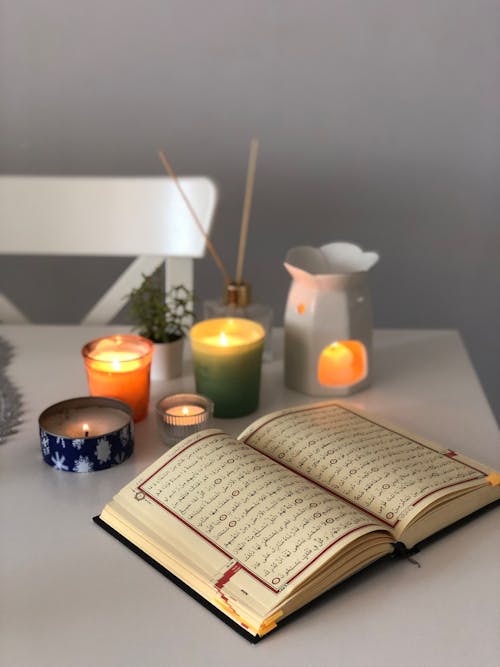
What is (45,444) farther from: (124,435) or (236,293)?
(236,293)

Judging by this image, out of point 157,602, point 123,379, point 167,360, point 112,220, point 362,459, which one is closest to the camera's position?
point 157,602

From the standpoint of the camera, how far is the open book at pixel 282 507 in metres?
0.68

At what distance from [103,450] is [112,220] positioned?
0.59 meters

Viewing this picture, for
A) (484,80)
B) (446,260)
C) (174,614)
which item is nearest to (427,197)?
(446,260)

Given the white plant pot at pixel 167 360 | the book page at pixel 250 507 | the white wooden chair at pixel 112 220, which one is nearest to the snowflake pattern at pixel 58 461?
the book page at pixel 250 507

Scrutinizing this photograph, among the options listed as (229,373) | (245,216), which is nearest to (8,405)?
(229,373)

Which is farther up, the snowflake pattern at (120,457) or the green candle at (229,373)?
the green candle at (229,373)

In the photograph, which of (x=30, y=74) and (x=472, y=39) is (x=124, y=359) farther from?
(x=472, y=39)

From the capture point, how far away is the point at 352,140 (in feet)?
5.77

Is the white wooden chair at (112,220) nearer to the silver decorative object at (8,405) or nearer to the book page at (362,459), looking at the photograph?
the silver decorative object at (8,405)

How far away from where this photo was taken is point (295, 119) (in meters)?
1.75

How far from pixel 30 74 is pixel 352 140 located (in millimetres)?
682

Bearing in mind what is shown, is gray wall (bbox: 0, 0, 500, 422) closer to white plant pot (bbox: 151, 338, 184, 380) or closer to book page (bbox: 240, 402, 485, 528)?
white plant pot (bbox: 151, 338, 184, 380)

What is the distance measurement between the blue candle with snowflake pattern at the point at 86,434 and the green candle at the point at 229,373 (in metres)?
0.13
